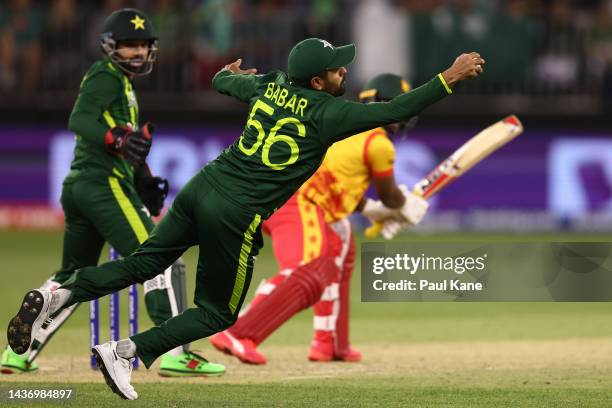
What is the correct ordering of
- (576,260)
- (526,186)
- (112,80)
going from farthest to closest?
(526,186) < (112,80) < (576,260)

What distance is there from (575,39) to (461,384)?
11.5m

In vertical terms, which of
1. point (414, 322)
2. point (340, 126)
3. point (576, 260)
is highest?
point (340, 126)

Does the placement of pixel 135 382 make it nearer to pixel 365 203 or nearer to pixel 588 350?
pixel 365 203

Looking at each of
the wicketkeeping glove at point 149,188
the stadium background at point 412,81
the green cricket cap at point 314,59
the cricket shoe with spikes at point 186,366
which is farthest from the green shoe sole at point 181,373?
the stadium background at point 412,81

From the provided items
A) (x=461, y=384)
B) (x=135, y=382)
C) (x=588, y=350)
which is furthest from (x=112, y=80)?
(x=588, y=350)

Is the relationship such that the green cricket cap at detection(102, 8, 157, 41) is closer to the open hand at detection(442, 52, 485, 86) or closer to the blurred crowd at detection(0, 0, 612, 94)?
the open hand at detection(442, 52, 485, 86)

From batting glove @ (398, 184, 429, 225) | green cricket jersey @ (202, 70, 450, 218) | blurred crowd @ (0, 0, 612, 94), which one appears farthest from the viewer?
blurred crowd @ (0, 0, 612, 94)

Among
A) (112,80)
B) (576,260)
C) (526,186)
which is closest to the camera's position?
(576,260)

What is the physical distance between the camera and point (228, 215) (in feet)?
21.6

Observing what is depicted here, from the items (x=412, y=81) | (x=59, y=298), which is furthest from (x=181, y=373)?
(x=412, y=81)

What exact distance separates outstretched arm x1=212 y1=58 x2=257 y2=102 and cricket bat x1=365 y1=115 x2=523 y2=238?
2247 mm

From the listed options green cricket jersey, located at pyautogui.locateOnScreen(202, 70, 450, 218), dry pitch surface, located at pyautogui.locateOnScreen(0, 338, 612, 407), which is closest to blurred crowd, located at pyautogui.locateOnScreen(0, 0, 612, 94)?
dry pitch surface, located at pyautogui.locateOnScreen(0, 338, 612, 407)

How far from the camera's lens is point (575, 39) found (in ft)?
59.9

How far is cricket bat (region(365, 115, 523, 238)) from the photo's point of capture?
9062 millimetres
